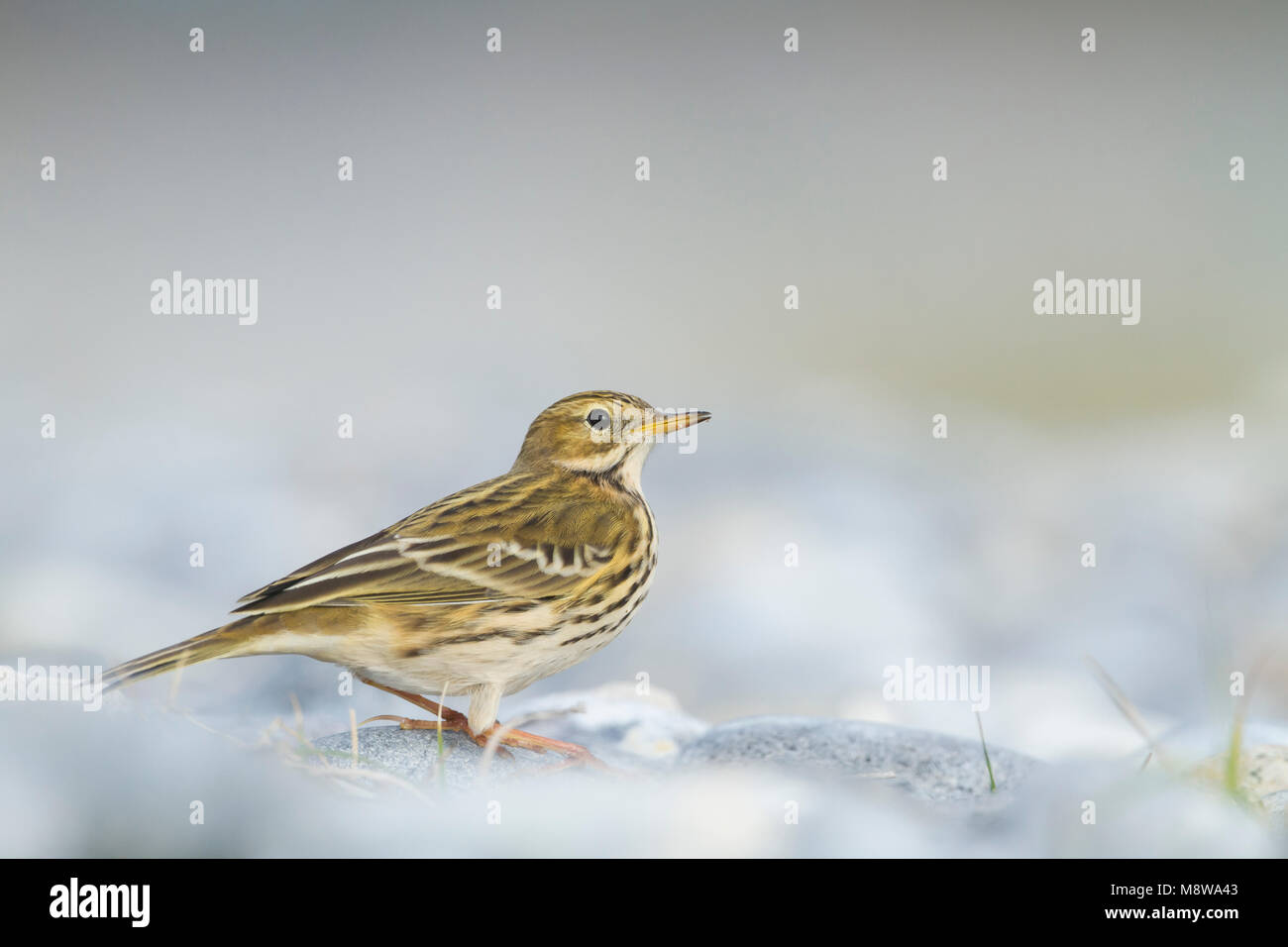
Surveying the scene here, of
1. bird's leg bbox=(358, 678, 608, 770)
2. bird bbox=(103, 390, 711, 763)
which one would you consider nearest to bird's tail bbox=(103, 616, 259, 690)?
bird bbox=(103, 390, 711, 763)

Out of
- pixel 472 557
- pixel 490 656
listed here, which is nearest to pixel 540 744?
pixel 490 656

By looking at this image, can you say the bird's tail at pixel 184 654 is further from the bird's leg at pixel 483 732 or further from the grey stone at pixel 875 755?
the grey stone at pixel 875 755

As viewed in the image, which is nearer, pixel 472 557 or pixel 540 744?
pixel 472 557

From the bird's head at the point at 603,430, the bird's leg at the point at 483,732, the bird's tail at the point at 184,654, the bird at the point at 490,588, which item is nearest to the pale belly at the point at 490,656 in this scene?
the bird at the point at 490,588

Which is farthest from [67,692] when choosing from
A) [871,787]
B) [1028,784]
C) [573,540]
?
[1028,784]

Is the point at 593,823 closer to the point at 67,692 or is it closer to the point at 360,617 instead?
the point at 360,617

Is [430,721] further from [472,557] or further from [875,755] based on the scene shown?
[875,755]
